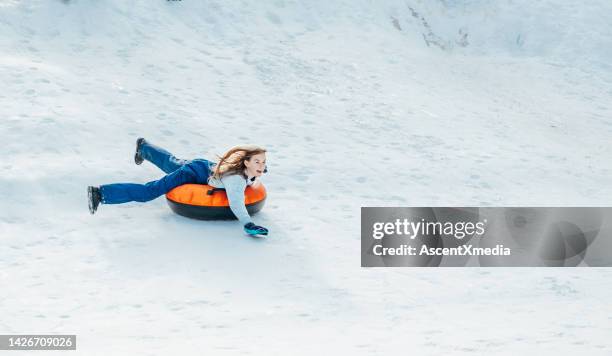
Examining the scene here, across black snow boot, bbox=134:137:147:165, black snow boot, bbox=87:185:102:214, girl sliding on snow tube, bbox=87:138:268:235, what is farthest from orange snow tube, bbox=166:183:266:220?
black snow boot, bbox=134:137:147:165

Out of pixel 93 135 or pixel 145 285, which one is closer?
pixel 145 285

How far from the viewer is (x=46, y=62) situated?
1077 cm

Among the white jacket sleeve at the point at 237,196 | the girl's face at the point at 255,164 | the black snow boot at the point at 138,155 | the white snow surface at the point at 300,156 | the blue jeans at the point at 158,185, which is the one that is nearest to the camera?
the white snow surface at the point at 300,156

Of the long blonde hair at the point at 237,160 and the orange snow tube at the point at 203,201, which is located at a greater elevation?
the long blonde hair at the point at 237,160

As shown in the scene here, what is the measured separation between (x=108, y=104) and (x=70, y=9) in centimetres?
310

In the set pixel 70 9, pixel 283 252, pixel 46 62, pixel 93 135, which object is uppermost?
pixel 70 9

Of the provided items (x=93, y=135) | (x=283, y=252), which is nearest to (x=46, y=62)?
(x=93, y=135)

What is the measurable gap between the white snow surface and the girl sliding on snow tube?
25 centimetres

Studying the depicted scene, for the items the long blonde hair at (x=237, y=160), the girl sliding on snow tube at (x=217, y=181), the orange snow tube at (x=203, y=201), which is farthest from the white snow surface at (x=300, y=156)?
the long blonde hair at (x=237, y=160)

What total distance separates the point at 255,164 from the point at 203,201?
0.63 metres

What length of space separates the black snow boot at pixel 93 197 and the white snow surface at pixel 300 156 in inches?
5.8

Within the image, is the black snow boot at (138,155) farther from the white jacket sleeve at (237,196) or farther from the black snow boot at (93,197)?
the white jacket sleeve at (237,196)

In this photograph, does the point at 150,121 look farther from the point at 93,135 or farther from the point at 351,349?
the point at 351,349

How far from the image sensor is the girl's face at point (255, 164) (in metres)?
7.23
